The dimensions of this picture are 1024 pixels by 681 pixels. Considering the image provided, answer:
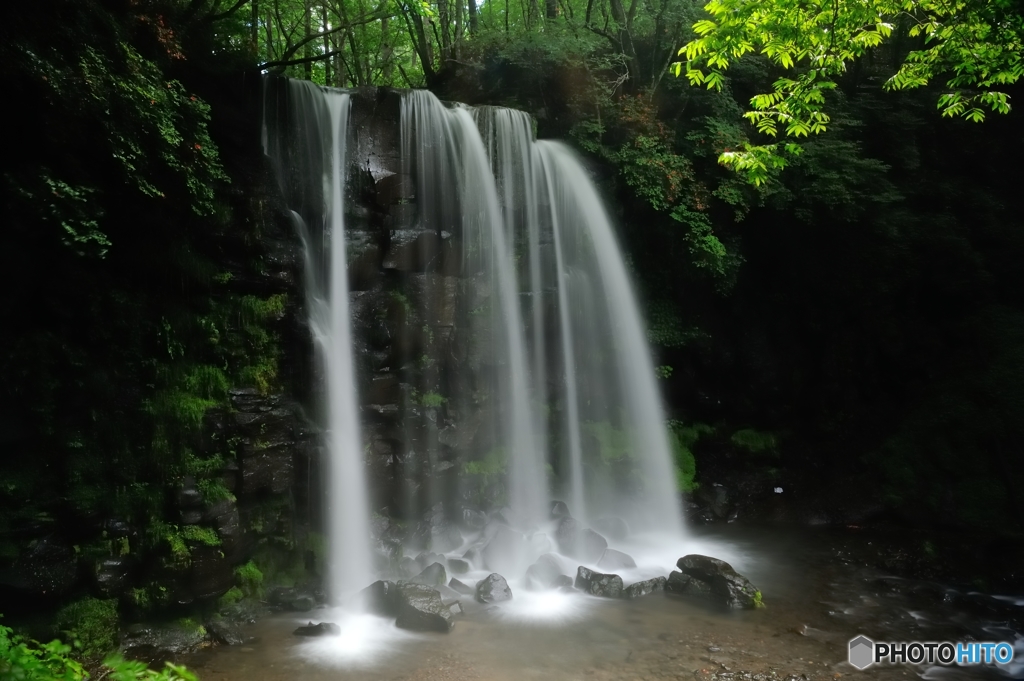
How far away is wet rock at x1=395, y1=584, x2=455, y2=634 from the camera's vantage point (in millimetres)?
7562

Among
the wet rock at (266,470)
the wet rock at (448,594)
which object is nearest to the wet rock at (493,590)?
the wet rock at (448,594)

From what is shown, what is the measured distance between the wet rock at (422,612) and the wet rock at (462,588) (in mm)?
773

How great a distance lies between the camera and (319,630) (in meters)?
7.40

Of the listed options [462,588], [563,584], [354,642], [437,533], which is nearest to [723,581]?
[563,584]

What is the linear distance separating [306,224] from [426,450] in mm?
3762

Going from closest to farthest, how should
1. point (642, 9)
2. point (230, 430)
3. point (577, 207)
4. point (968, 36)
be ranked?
point (968, 36) < point (230, 430) < point (577, 207) < point (642, 9)

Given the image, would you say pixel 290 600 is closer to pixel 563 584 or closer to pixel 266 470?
pixel 266 470

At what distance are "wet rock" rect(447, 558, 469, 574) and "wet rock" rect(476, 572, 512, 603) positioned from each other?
2.28 feet

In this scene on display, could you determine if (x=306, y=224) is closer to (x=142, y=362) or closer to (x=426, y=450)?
(x=142, y=362)

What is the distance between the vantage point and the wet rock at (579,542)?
32.3 feet

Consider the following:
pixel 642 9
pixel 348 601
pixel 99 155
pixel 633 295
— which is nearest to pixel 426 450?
pixel 348 601

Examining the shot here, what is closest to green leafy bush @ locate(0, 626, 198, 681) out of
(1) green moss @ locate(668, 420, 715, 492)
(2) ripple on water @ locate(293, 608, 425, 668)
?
(2) ripple on water @ locate(293, 608, 425, 668)

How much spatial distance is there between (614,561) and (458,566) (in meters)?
2.25

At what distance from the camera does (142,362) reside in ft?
25.0
